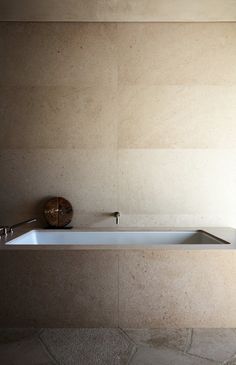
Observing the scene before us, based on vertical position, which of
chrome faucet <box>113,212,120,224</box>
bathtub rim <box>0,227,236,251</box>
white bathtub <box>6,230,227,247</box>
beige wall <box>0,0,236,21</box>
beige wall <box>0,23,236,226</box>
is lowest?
white bathtub <box>6,230,227,247</box>

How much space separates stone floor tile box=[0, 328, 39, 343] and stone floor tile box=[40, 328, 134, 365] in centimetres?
8

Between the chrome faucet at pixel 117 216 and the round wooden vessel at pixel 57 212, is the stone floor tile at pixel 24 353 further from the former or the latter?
the chrome faucet at pixel 117 216

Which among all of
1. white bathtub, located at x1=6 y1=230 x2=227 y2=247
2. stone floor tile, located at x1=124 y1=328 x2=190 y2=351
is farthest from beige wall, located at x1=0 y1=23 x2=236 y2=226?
stone floor tile, located at x1=124 y1=328 x2=190 y2=351

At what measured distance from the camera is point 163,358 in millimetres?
1550

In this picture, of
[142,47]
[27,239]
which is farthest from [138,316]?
[142,47]

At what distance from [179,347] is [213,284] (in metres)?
0.43

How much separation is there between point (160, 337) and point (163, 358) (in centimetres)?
21

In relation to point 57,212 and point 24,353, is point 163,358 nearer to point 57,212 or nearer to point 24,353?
point 24,353

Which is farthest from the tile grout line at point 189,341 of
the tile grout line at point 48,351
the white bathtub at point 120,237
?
the white bathtub at point 120,237

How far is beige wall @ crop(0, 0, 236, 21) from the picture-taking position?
2516 mm

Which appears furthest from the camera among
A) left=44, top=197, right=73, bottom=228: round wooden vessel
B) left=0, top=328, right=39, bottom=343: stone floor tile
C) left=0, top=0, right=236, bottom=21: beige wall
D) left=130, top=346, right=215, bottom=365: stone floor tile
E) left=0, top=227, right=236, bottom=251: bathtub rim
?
left=44, top=197, right=73, bottom=228: round wooden vessel

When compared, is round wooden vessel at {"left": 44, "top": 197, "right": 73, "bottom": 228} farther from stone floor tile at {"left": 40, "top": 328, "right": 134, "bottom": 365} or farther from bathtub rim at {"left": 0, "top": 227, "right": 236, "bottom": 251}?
stone floor tile at {"left": 40, "top": 328, "right": 134, "bottom": 365}

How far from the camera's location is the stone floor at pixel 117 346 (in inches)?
60.2

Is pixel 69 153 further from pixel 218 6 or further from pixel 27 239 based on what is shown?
pixel 218 6
